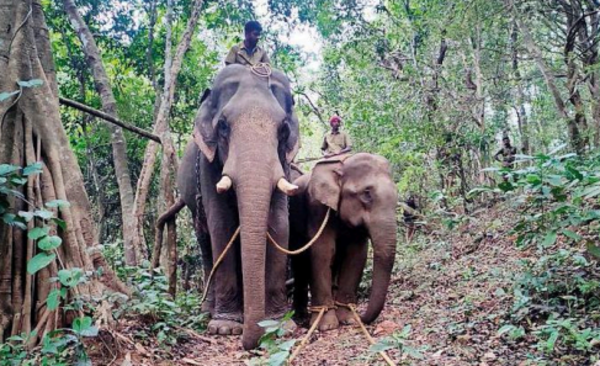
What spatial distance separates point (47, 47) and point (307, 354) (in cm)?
372

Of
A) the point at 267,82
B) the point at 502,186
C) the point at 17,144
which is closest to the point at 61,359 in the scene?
the point at 17,144

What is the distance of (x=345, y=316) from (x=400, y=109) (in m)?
6.59

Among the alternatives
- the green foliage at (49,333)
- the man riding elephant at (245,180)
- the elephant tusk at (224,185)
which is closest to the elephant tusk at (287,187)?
the man riding elephant at (245,180)

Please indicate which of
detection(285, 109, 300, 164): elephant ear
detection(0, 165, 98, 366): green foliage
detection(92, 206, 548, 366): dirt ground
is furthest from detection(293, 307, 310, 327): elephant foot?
detection(0, 165, 98, 366): green foliage

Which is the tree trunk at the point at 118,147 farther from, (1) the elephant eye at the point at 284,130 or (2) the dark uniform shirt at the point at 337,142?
(2) the dark uniform shirt at the point at 337,142

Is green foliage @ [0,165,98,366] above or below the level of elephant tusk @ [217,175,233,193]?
below

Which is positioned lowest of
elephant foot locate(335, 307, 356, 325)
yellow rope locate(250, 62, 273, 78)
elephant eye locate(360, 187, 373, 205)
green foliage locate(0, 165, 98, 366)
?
elephant foot locate(335, 307, 356, 325)

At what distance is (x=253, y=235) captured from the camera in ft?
18.3

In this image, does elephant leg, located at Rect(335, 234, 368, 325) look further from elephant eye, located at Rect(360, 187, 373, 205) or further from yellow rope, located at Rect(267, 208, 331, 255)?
elephant eye, located at Rect(360, 187, 373, 205)

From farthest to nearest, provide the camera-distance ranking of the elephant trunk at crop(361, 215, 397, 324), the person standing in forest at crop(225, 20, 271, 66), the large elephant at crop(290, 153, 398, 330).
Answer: the person standing in forest at crop(225, 20, 271, 66)
the large elephant at crop(290, 153, 398, 330)
the elephant trunk at crop(361, 215, 397, 324)

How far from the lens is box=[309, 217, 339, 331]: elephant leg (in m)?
6.79

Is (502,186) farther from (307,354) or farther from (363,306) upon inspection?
(363,306)

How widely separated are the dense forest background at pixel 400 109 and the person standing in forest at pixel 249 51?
6.85 feet

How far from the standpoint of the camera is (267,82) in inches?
268
